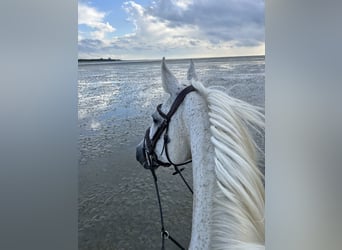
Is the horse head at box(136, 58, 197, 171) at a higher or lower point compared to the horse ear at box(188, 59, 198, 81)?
lower

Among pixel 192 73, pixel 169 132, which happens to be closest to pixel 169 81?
pixel 192 73

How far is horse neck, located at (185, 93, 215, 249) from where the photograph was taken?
158 centimetres

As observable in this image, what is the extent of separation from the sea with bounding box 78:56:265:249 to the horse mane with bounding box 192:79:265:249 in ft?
0.19

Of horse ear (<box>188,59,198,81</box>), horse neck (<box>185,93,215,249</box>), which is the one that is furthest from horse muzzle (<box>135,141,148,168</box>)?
horse ear (<box>188,59,198,81</box>)

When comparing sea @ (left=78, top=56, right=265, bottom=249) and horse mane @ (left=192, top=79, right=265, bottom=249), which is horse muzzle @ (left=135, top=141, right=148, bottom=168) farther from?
horse mane @ (left=192, top=79, right=265, bottom=249)

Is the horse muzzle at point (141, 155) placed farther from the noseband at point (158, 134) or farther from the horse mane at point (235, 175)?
the horse mane at point (235, 175)

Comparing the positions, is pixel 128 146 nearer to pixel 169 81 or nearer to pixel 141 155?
pixel 141 155

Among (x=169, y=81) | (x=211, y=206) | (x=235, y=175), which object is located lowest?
(x=211, y=206)

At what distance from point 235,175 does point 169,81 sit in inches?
18.7

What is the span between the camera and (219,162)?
62.3 inches

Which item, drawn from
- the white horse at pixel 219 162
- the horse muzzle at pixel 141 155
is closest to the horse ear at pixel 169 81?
the white horse at pixel 219 162

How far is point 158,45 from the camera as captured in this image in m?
1.62

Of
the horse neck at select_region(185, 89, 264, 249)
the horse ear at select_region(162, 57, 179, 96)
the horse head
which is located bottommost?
the horse neck at select_region(185, 89, 264, 249)
